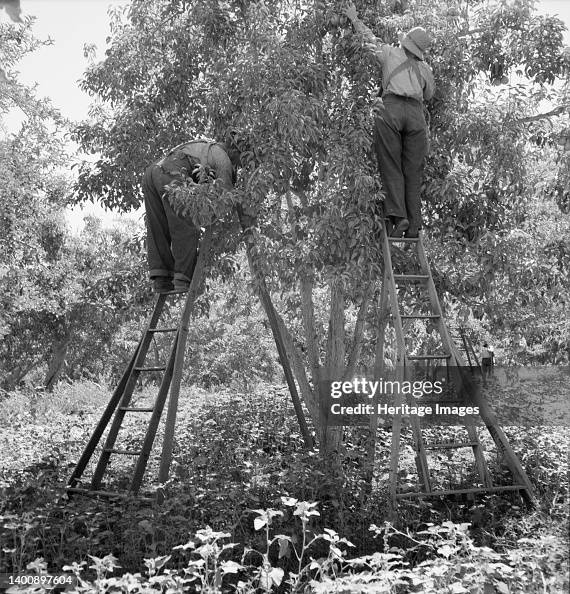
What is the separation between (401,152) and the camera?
6.48m

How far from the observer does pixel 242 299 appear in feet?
43.1

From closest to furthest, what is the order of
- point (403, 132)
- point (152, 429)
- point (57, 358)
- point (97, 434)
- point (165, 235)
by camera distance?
point (152, 429)
point (403, 132)
point (97, 434)
point (165, 235)
point (57, 358)

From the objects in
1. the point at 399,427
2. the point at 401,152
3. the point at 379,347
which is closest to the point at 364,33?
the point at 401,152

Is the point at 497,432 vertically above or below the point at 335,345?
below

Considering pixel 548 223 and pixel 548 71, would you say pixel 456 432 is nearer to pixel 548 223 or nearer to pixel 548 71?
pixel 548 223

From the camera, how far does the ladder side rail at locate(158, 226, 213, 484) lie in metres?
5.95

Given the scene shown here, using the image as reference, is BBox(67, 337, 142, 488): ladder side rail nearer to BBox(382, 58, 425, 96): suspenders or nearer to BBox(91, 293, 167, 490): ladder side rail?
BBox(91, 293, 167, 490): ladder side rail

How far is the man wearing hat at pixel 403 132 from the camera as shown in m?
6.32

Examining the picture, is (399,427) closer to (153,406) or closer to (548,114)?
(153,406)

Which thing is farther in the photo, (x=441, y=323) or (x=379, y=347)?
(x=379, y=347)

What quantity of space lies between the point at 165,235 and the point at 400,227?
83.8 inches

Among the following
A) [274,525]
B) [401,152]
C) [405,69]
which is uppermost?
[405,69]

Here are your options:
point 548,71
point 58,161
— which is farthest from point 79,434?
point 58,161

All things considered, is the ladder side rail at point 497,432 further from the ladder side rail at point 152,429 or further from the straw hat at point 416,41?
the ladder side rail at point 152,429
